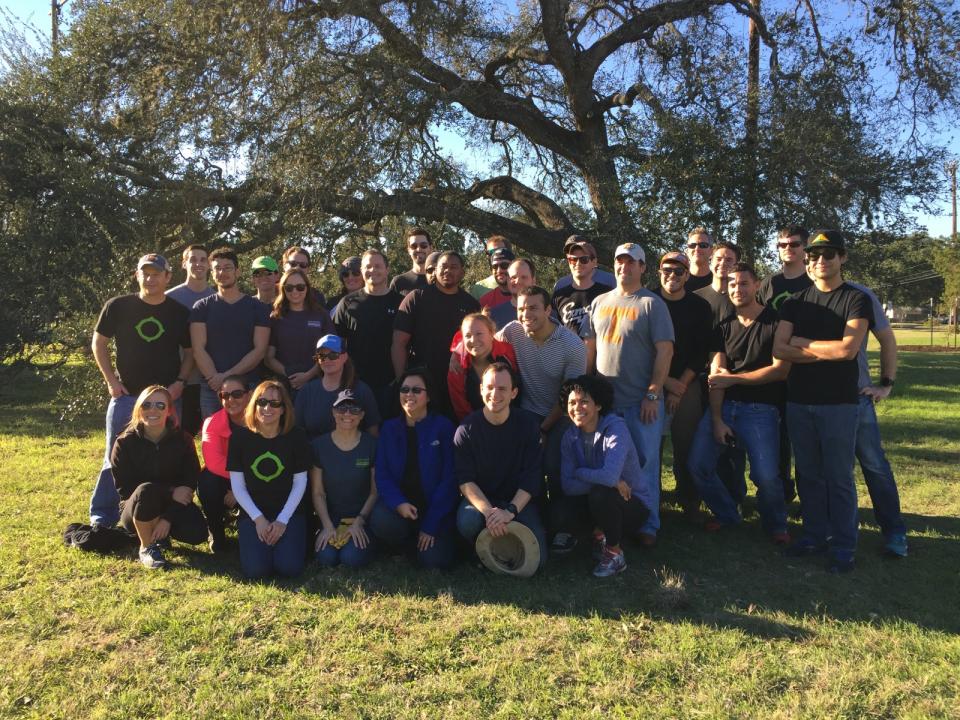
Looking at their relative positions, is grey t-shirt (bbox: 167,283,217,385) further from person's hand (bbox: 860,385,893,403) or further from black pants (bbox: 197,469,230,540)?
person's hand (bbox: 860,385,893,403)

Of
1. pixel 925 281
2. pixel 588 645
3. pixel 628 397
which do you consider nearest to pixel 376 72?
pixel 628 397

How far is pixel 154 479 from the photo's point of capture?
4.60 metres

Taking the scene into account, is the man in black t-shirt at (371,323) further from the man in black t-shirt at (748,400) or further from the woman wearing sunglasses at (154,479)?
the man in black t-shirt at (748,400)

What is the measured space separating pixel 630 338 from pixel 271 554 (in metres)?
2.74

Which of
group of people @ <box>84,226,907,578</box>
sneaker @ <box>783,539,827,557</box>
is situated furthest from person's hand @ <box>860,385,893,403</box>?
sneaker @ <box>783,539,827,557</box>

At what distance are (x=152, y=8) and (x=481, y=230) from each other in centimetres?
557

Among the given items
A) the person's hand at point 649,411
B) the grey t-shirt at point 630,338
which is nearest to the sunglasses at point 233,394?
the grey t-shirt at point 630,338

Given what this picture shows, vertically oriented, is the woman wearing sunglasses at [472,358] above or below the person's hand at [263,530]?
above

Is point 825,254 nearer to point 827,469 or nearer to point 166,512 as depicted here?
point 827,469

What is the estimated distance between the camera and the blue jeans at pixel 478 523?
14.0ft

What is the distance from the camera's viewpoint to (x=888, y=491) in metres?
4.65

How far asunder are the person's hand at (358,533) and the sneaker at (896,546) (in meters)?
3.45

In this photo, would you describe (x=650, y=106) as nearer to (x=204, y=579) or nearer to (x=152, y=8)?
(x=152, y=8)

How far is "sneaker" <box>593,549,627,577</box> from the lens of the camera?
430 centimetres
